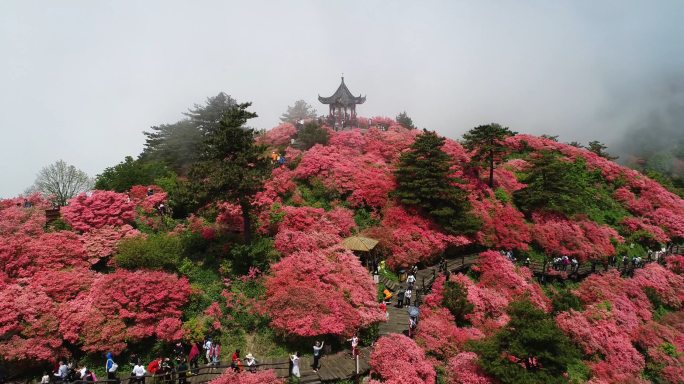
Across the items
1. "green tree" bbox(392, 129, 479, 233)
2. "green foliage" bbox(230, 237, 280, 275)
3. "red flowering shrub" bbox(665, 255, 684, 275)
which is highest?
"green tree" bbox(392, 129, 479, 233)

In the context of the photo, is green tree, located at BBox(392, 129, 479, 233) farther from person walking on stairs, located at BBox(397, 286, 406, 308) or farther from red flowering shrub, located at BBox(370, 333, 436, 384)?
red flowering shrub, located at BBox(370, 333, 436, 384)

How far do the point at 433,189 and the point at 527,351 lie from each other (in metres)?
12.5

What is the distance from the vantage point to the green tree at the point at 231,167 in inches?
631

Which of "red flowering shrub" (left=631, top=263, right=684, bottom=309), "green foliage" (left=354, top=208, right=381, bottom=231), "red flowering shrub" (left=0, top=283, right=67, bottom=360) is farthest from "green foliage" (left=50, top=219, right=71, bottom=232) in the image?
"red flowering shrub" (left=631, top=263, right=684, bottom=309)

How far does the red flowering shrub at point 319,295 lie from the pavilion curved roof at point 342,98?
24.5 m

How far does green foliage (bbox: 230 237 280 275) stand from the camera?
16.5 meters

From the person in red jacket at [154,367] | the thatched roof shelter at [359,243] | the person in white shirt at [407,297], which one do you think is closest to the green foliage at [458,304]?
the person in white shirt at [407,297]

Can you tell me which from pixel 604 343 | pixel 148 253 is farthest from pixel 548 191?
pixel 148 253

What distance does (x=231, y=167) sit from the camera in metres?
16.4

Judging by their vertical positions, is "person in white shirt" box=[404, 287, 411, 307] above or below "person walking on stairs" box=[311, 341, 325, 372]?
above

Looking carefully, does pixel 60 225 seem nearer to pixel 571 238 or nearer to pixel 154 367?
pixel 154 367

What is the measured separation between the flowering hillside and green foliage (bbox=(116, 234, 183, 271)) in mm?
75

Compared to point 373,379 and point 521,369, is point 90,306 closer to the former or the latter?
point 373,379

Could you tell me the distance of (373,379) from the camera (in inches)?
452
